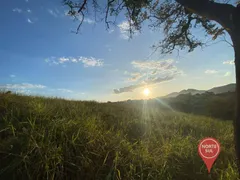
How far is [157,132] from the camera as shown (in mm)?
6219

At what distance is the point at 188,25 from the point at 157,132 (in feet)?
12.7

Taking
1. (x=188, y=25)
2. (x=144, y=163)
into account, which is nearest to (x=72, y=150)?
(x=144, y=163)

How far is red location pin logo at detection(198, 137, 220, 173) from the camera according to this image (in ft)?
9.81

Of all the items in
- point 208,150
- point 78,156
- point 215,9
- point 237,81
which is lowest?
point 78,156

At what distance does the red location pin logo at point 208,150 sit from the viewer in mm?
2990

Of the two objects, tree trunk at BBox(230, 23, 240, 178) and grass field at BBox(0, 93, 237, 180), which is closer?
grass field at BBox(0, 93, 237, 180)

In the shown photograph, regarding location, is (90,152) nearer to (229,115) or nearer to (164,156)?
(164,156)

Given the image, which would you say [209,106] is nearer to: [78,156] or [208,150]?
[208,150]

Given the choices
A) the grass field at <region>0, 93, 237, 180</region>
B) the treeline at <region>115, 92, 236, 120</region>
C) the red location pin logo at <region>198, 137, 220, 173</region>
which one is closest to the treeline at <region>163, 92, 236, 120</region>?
the treeline at <region>115, 92, 236, 120</region>

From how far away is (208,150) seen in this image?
9.96 ft

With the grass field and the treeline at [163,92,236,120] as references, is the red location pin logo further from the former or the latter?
the treeline at [163,92,236,120]

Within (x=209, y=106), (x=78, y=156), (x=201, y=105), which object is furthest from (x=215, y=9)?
(x=201, y=105)

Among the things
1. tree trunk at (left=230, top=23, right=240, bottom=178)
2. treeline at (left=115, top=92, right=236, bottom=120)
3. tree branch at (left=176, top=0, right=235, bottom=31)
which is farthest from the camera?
treeline at (left=115, top=92, right=236, bottom=120)

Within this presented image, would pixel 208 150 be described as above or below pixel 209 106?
below
